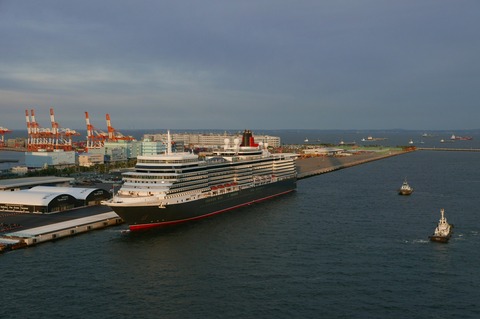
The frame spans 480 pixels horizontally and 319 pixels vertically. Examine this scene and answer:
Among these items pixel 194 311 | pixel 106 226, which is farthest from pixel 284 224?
pixel 194 311

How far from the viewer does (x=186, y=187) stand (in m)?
51.4

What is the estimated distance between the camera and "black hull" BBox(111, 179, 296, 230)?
149ft

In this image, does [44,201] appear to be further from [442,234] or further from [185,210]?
[442,234]

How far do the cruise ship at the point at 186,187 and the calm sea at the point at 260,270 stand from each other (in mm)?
1996

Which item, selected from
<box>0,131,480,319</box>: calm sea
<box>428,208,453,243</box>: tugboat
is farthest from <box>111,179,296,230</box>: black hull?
<box>428,208,453,243</box>: tugboat

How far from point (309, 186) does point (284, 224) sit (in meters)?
34.1

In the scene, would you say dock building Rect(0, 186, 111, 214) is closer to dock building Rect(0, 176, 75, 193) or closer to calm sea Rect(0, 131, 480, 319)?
dock building Rect(0, 176, 75, 193)

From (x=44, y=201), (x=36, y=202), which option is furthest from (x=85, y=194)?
(x=36, y=202)

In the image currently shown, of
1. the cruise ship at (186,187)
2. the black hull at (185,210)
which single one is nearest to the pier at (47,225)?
the cruise ship at (186,187)

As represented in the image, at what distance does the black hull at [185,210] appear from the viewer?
45.5 meters

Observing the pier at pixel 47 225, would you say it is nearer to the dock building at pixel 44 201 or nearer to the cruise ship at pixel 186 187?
the dock building at pixel 44 201

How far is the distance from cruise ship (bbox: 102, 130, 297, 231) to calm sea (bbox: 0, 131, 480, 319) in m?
2.00

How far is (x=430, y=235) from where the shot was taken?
44375mm

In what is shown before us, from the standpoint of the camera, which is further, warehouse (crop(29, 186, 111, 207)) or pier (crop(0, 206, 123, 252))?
warehouse (crop(29, 186, 111, 207))
